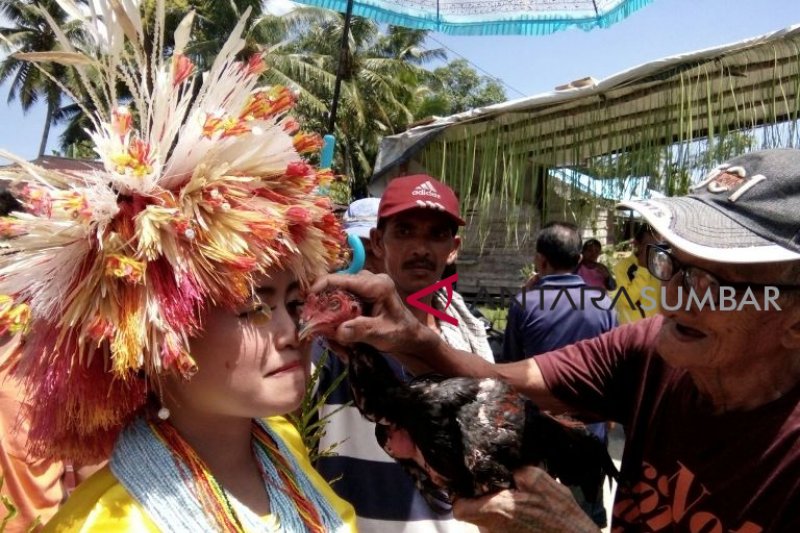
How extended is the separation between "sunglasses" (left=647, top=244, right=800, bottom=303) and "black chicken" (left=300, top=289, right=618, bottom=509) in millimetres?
614

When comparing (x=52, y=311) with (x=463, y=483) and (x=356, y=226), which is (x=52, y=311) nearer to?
(x=463, y=483)

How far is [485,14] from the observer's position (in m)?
4.55

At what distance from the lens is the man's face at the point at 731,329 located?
1.69m

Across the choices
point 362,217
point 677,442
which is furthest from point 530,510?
point 362,217

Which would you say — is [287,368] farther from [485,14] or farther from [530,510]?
[485,14]

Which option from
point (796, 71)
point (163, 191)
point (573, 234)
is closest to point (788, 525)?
point (163, 191)

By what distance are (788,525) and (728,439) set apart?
0.79 ft

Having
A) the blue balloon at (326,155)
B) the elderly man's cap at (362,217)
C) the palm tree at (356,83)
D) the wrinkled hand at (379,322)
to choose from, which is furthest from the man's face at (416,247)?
the palm tree at (356,83)

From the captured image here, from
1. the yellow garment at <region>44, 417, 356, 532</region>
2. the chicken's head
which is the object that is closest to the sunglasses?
the chicken's head

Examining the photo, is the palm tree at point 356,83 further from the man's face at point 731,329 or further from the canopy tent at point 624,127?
the man's face at point 731,329

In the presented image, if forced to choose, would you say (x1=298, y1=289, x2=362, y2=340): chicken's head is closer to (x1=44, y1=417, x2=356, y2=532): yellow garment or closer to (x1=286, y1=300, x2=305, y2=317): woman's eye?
(x1=286, y1=300, x2=305, y2=317): woman's eye

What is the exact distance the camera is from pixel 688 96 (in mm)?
4141

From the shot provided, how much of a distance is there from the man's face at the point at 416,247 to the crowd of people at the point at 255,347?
0.68 meters

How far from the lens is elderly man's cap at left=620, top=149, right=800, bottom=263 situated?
63.6 inches
